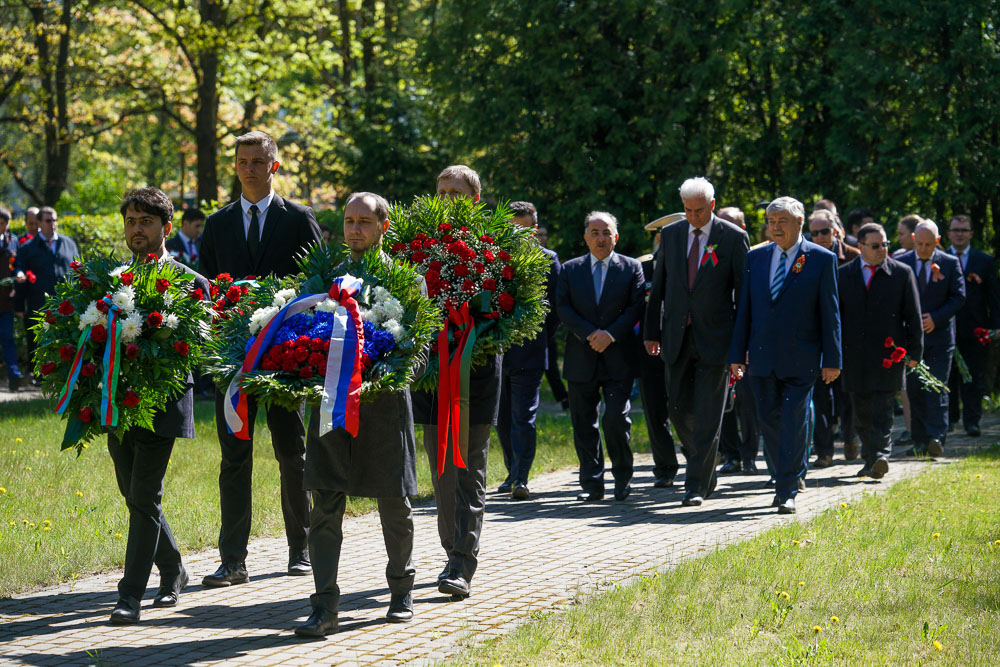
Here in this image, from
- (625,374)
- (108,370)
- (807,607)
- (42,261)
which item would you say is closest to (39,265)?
(42,261)

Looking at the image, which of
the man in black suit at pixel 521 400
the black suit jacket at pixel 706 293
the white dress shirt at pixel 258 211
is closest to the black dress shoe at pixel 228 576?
the white dress shirt at pixel 258 211

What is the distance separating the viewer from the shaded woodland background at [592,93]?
18.0 m

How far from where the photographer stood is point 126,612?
20.3 ft

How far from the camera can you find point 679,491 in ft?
34.8

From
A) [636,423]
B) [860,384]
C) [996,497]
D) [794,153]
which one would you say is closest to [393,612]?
[996,497]

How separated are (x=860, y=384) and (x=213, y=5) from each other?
17.7 m

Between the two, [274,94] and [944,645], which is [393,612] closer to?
[944,645]

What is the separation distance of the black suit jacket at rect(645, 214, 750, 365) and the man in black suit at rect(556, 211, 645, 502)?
355mm

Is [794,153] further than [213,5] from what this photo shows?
No

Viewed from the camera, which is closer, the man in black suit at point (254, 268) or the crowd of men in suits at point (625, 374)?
the crowd of men in suits at point (625, 374)

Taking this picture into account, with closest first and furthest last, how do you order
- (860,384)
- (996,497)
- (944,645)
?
(944,645) → (996,497) → (860,384)

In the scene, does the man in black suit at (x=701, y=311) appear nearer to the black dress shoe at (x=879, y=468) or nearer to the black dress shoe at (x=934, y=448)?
the black dress shoe at (x=879, y=468)

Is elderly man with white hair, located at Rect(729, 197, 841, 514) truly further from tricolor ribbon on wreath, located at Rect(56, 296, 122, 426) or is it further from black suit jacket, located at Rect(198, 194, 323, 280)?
tricolor ribbon on wreath, located at Rect(56, 296, 122, 426)

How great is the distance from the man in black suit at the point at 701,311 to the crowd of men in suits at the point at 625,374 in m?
0.02
